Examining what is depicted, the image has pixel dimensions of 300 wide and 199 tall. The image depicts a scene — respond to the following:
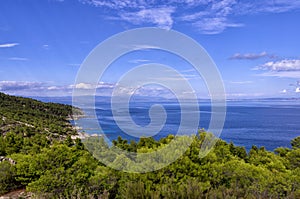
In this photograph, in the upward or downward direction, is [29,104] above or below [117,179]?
above

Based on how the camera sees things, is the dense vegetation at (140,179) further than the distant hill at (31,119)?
No

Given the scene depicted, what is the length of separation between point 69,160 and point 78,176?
1095 mm

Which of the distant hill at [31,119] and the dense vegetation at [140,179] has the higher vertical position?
the distant hill at [31,119]

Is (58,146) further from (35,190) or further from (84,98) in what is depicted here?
(84,98)

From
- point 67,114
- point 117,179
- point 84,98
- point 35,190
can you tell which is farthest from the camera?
point 67,114

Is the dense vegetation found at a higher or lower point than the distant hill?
lower

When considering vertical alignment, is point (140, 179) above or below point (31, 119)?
below

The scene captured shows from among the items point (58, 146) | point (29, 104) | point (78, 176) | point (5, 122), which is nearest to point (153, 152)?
point (78, 176)

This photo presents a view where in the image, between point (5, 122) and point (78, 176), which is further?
point (5, 122)

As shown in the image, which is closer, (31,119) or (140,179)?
(140,179)

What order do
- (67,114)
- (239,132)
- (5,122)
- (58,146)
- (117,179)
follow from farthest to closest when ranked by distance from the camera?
1. (239,132)
2. (67,114)
3. (5,122)
4. (58,146)
5. (117,179)

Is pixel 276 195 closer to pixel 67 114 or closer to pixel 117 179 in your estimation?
pixel 117 179

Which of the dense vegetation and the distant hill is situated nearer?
the dense vegetation

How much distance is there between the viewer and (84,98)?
9414mm
